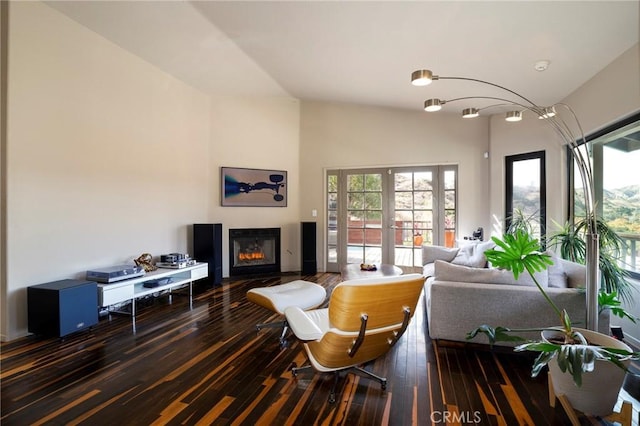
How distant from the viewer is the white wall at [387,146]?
5.45 meters

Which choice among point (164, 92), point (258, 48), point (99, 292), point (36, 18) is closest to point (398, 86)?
point (258, 48)

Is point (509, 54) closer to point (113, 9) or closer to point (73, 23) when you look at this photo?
point (113, 9)

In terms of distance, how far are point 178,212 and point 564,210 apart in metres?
5.52

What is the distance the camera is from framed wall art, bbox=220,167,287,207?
5746 millimetres

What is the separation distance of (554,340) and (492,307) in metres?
0.59

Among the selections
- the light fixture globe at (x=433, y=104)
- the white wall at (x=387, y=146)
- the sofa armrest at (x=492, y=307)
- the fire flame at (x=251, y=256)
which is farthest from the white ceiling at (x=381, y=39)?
the fire flame at (x=251, y=256)

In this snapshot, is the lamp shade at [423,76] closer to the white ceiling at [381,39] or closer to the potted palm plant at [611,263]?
the white ceiling at [381,39]

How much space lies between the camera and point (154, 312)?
152 inches

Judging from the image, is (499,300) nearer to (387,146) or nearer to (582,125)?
(582,125)

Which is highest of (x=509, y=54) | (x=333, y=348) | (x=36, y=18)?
(x=36, y=18)

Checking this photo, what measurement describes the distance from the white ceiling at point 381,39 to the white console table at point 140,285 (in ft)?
9.29

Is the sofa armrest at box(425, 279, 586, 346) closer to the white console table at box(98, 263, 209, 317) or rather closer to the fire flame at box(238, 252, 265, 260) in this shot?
the white console table at box(98, 263, 209, 317)

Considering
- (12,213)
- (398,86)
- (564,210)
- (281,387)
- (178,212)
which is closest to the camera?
(281,387)

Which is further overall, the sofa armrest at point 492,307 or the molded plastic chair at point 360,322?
the sofa armrest at point 492,307
